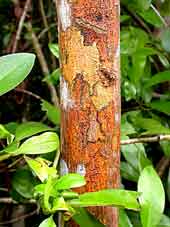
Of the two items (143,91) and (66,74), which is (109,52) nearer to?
(66,74)

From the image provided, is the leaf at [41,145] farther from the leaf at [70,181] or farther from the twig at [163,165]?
the twig at [163,165]

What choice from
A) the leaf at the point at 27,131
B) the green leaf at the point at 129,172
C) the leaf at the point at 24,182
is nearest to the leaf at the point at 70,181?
the leaf at the point at 27,131

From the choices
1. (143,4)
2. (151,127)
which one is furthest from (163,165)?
(143,4)

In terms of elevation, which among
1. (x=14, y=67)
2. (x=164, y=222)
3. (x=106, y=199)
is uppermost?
(x=14, y=67)

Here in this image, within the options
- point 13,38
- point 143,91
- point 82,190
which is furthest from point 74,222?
point 13,38

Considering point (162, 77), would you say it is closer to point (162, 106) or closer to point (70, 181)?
point (162, 106)
